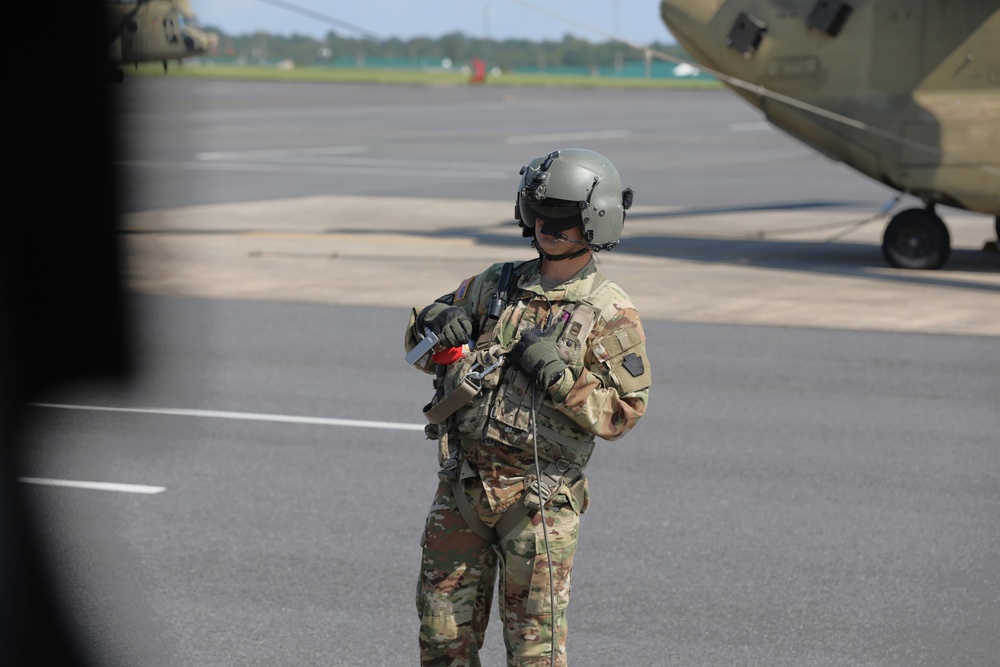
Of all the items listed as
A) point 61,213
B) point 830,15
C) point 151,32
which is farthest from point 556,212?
point 830,15

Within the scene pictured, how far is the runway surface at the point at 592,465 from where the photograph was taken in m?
3.66

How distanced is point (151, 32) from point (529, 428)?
81.6 inches

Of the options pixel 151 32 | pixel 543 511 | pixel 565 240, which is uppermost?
pixel 151 32

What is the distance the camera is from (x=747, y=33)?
14.5 m

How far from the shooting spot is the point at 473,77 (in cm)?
8638

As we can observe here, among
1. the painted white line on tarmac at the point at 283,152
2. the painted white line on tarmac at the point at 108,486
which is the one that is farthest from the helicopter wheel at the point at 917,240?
the painted white line on tarmac at the point at 283,152

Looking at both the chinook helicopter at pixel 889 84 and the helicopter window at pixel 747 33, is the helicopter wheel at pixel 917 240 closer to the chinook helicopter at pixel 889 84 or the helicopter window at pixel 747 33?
the chinook helicopter at pixel 889 84

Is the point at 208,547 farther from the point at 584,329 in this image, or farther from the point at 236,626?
the point at 584,329

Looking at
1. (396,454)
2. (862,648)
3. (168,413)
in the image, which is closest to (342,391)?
(396,454)

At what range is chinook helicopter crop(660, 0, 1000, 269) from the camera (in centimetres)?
1348

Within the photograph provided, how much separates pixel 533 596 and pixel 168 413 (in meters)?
1.73

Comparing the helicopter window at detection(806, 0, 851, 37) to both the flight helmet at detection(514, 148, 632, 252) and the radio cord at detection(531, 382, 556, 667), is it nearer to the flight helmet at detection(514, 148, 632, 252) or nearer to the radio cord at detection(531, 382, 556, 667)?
the flight helmet at detection(514, 148, 632, 252)

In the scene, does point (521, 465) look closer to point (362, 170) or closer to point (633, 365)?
point (633, 365)

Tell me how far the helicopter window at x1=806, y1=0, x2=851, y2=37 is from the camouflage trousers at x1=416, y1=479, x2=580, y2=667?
38.4ft
